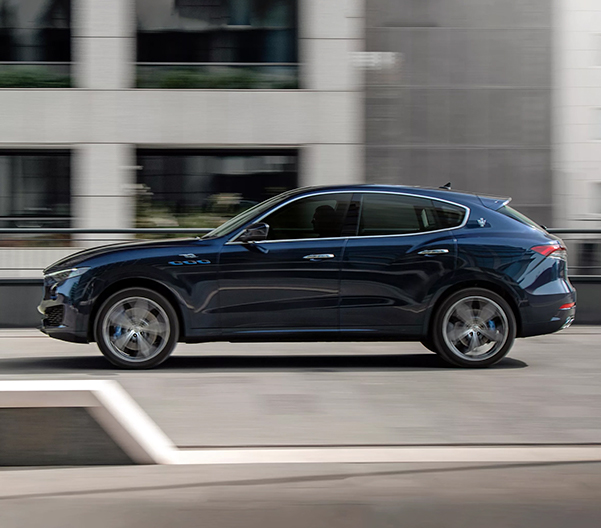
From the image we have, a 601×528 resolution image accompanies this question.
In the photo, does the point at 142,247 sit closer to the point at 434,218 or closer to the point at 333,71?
the point at 434,218

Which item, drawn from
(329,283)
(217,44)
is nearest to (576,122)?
(217,44)

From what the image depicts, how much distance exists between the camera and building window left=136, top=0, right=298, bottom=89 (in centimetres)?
1714

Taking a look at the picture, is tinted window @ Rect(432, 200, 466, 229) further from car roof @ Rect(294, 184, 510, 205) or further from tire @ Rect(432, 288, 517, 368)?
tire @ Rect(432, 288, 517, 368)

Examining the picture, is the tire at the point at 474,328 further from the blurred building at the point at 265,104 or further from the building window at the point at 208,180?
the building window at the point at 208,180

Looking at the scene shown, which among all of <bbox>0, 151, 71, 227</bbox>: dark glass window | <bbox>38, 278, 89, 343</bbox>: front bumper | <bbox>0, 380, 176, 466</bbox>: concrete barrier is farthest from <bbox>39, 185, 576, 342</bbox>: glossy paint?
<bbox>0, 151, 71, 227</bbox>: dark glass window

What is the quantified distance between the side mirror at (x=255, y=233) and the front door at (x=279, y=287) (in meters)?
0.06

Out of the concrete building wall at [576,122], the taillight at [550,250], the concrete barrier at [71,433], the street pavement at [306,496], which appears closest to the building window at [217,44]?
the concrete building wall at [576,122]

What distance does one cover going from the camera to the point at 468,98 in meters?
18.0

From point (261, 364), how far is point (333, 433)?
3.10m

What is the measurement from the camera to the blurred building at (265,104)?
16.9 m

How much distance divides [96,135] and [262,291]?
31.6 feet


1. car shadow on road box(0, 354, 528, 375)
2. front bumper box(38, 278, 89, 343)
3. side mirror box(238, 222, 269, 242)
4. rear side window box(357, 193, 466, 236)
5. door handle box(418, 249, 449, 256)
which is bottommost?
car shadow on road box(0, 354, 528, 375)

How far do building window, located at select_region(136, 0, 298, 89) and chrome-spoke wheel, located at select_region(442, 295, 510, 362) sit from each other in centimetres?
973

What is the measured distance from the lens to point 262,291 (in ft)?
26.7
